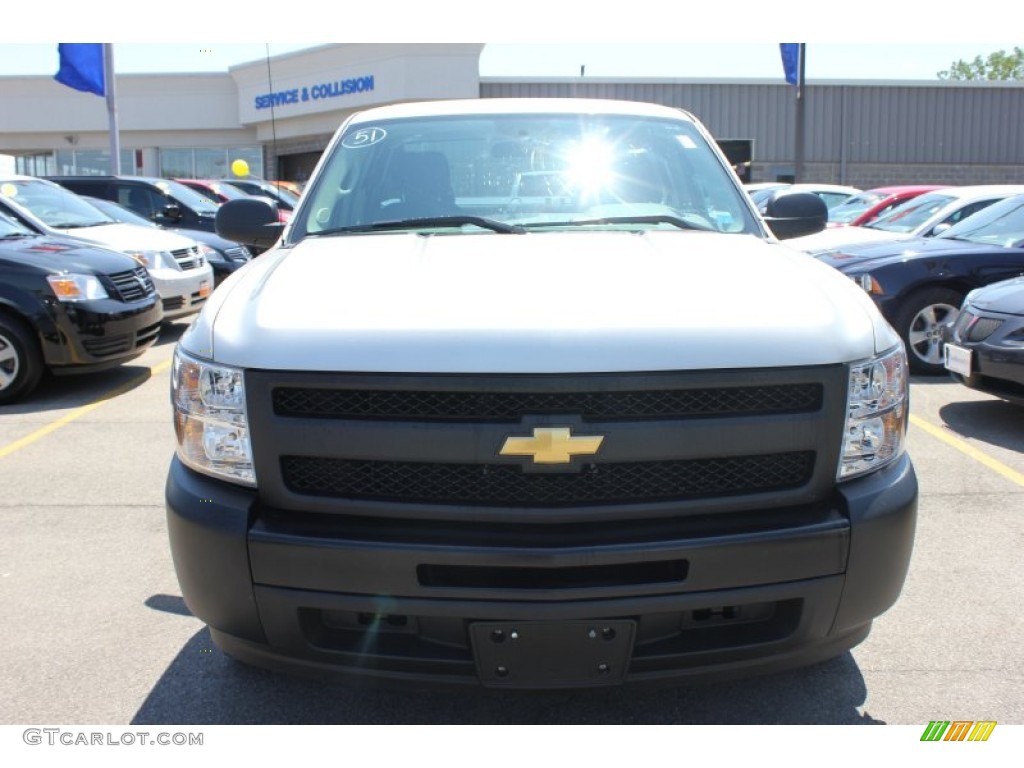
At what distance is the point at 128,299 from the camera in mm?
7586

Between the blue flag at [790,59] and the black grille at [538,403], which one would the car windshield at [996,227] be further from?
the blue flag at [790,59]

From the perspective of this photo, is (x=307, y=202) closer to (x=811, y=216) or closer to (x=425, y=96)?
(x=811, y=216)

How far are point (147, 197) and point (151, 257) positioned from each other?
4168mm

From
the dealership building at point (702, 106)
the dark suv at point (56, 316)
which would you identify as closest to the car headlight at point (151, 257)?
the dark suv at point (56, 316)

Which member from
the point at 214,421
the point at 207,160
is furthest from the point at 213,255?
the point at 207,160

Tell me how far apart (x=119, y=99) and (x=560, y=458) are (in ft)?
124

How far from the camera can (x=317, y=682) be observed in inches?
114

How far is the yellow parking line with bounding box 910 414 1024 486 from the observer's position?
5.32 metres

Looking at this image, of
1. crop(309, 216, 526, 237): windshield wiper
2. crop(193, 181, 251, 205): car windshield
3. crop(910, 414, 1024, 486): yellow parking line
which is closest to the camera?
crop(309, 216, 526, 237): windshield wiper

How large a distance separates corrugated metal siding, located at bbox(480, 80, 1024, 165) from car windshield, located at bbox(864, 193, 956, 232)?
2193 centimetres

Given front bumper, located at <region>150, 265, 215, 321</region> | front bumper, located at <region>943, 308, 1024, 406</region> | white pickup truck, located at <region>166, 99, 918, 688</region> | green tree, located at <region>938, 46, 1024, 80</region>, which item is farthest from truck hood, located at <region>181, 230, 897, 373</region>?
green tree, located at <region>938, 46, 1024, 80</region>

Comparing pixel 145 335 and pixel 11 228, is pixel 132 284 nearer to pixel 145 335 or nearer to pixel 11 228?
pixel 145 335

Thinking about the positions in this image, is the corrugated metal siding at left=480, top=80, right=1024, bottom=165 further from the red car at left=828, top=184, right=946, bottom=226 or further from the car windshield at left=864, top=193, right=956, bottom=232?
the car windshield at left=864, top=193, right=956, bottom=232

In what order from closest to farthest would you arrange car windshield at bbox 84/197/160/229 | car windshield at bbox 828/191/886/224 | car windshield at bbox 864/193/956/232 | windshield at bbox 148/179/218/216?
car windshield at bbox 864/193/956/232 < car windshield at bbox 84/197/160/229 < windshield at bbox 148/179/218/216 < car windshield at bbox 828/191/886/224
